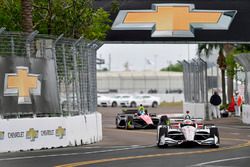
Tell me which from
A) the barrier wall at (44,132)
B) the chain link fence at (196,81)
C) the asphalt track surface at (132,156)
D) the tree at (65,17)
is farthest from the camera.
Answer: the chain link fence at (196,81)

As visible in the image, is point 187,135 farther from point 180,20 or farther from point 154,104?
point 154,104

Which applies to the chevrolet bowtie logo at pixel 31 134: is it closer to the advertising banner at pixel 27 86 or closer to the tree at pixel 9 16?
the advertising banner at pixel 27 86

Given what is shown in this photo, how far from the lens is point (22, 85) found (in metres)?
20.4

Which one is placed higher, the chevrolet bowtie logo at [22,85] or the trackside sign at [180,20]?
the trackside sign at [180,20]

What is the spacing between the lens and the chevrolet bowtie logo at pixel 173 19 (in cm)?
3659

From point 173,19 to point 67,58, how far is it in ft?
48.7

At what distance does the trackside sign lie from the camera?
36.6 metres

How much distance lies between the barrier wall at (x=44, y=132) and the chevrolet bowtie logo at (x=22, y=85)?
0.71 m

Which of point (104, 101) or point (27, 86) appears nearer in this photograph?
point (27, 86)

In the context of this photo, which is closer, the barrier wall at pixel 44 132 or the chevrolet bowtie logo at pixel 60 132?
the barrier wall at pixel 44 132

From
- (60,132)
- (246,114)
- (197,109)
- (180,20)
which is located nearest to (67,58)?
(60,132)

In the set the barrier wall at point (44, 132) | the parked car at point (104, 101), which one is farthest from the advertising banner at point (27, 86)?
the parked car at point (104, 101)

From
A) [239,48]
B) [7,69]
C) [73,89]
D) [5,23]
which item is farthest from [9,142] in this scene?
[239,48]

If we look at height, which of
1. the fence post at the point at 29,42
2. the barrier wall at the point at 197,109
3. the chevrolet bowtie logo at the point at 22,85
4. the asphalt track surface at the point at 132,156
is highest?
the fence post at the point at 29,42
